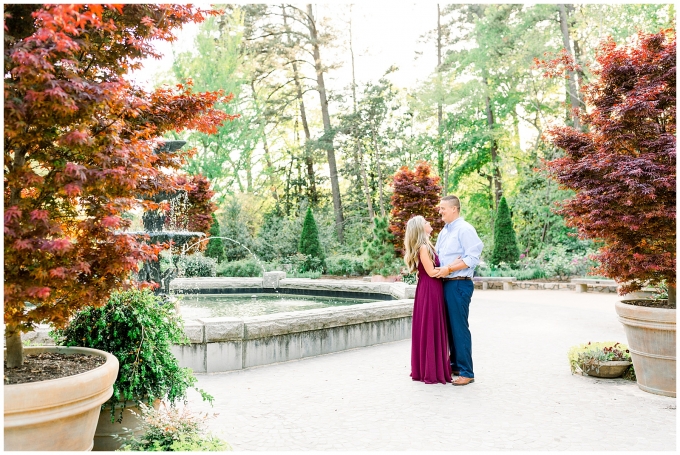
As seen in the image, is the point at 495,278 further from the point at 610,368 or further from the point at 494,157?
the point at 610,368

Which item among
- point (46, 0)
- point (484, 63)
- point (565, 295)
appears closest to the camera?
point (46, 0)

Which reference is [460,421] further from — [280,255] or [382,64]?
[382,64]

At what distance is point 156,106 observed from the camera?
11.7 ft

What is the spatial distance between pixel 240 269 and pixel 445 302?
1232cm

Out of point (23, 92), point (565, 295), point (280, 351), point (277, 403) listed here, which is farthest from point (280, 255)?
point (23, 92)

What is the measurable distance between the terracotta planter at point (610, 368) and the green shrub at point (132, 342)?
3783mm

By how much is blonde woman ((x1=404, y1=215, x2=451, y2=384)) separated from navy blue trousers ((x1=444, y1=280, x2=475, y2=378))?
0.25ft

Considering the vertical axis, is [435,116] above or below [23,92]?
above

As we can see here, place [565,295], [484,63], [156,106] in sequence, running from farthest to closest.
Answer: [484,63] < [565,295] < [156,106]

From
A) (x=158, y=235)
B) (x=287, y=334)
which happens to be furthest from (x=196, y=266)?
(x=287, y=334)

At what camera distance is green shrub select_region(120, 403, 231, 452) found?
2969 mm

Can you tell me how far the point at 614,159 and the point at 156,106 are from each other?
3.93m

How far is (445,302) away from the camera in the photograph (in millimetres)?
5289

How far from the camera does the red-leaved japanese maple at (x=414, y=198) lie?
14.8m
